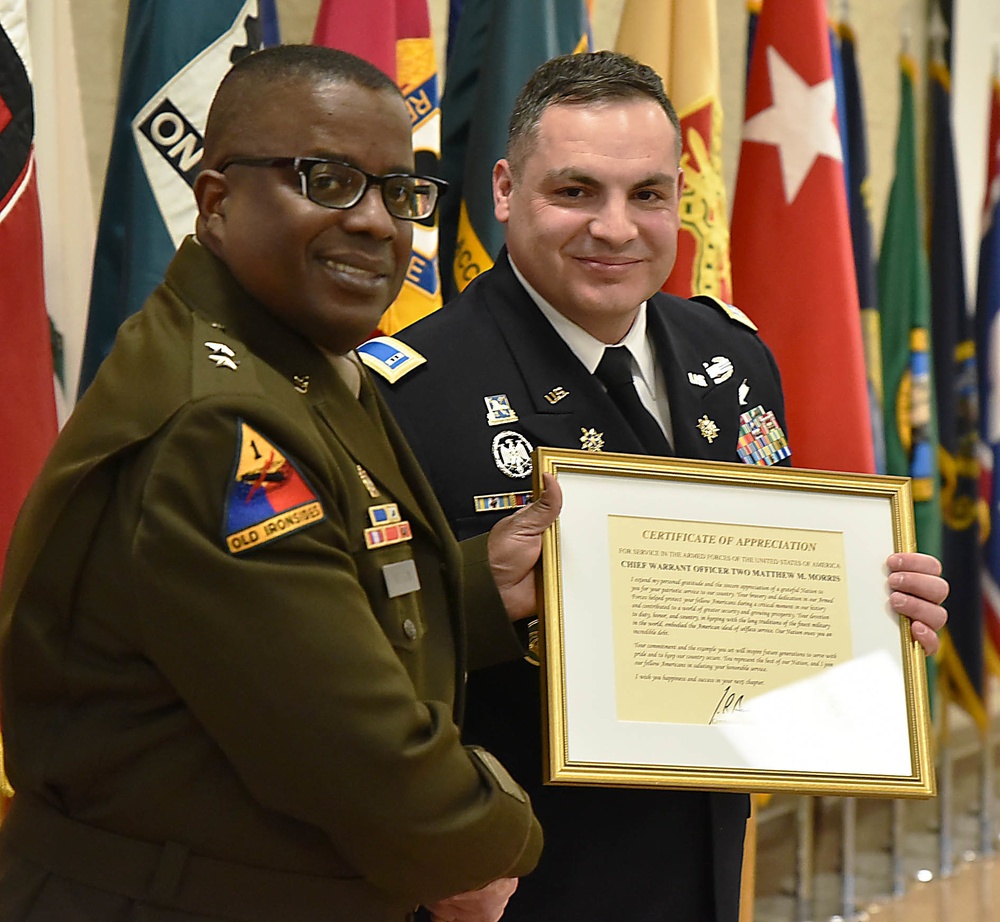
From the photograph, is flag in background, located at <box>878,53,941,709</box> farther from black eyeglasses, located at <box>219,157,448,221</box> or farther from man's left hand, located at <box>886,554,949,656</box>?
black eyeglasses, located at <box>219,157,448,221</box>

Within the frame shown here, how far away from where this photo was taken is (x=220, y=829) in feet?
3.54

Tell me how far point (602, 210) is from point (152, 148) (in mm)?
1095

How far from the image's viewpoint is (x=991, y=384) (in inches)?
167

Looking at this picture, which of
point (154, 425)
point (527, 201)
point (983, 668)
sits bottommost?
point (983, 668)

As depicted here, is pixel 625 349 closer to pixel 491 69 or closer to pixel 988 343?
pixel 491 69

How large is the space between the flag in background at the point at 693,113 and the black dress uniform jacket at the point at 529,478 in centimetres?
127

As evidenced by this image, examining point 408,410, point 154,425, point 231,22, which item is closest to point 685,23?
point 231,22

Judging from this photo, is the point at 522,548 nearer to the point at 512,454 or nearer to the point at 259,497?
the point at 512,454

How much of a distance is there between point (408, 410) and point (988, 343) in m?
2.98

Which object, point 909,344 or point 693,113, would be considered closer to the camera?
point 693,113

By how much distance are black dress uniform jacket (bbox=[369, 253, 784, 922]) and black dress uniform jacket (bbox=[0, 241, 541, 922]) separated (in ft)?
1.91

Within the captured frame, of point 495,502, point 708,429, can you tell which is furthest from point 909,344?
point 495,502

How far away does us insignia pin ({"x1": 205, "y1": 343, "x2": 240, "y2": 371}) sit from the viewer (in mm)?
1079

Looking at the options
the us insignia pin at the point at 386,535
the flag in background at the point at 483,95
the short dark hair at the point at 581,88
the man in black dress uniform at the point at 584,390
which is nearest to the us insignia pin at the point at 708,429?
the man in black dress uniform at the point at 584,390
